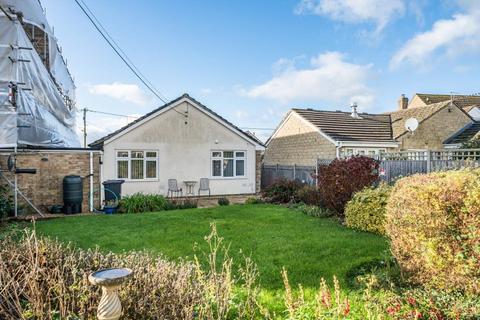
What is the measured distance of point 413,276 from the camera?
444cm

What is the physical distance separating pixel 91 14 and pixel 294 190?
10180 mm

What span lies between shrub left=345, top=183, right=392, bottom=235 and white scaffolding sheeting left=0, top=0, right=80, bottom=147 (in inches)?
451

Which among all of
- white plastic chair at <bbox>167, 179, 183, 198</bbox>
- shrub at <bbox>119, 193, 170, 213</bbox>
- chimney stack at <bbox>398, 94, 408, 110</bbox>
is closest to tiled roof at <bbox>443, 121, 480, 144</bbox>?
chimney stack at <bbox>398, 94, 408, 110</bbox>

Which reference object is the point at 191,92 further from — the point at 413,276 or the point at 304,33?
the point at 413,276

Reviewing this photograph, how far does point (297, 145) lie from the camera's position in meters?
24.4

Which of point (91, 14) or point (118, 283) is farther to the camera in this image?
point (91, 14)

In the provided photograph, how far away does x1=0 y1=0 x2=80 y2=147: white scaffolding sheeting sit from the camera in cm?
1228

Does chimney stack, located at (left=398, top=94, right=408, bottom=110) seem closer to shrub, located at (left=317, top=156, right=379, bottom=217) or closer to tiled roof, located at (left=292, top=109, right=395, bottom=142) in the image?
tiled roof, located at (left=292, top=109, right=395, bottom=142)

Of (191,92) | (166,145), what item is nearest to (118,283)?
(166,145)

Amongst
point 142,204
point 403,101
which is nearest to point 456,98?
point 403,101

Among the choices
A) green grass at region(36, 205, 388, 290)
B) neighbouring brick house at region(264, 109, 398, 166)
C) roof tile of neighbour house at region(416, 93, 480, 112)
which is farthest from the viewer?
roof tile of neighbour house at region(416, 93, 480, 112)

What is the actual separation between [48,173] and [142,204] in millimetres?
3672

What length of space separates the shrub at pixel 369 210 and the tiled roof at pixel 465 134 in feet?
57.2

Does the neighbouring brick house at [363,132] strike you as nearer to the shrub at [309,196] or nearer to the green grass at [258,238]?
the shrub at [309,196]
